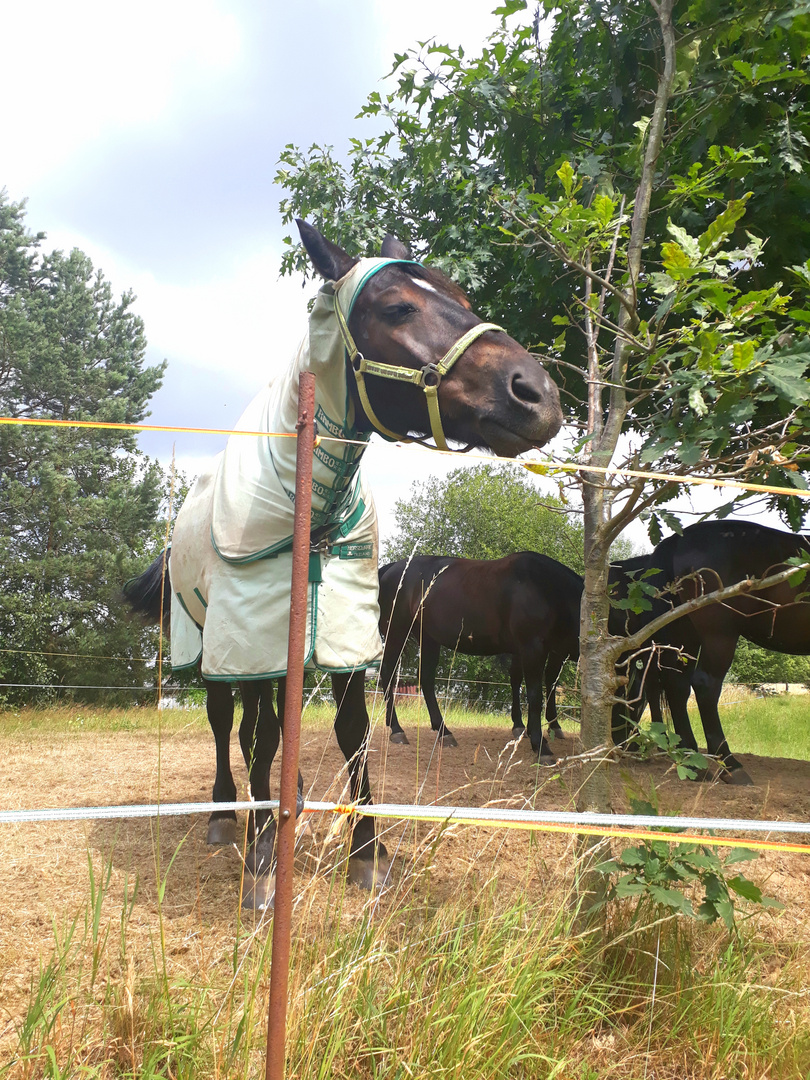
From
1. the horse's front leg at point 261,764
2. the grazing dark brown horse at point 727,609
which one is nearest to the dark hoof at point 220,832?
the horse's front leg at point 261,764

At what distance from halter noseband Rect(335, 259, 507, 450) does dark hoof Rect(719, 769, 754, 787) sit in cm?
358

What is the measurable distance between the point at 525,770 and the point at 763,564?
2146 millimetres

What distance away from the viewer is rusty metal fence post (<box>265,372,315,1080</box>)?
1.33m

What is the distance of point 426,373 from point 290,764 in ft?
4.36

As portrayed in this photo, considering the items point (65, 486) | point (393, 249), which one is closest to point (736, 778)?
point (393, 249)

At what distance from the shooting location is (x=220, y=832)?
3.53m

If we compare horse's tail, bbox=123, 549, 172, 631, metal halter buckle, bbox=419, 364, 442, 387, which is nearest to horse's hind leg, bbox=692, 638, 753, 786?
metal halter buckle, bbox=419, 364, 442, 387

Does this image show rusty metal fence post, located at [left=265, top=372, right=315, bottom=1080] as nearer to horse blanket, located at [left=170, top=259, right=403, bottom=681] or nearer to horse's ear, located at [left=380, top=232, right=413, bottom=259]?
horse blanket, located at [left=170, top=259, right=403, bottom=681]

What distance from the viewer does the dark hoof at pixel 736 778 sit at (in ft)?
15.4

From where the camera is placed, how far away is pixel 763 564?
492 centimetres

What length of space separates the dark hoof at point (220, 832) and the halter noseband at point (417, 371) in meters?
2.20

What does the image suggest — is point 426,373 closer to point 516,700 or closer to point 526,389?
point 526,389

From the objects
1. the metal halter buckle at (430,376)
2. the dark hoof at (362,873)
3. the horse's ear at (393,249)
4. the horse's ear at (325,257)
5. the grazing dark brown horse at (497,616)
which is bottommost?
the dark hoof at (362,873)

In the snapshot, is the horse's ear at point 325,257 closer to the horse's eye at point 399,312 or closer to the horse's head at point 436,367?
the horse's head at point 436,367
